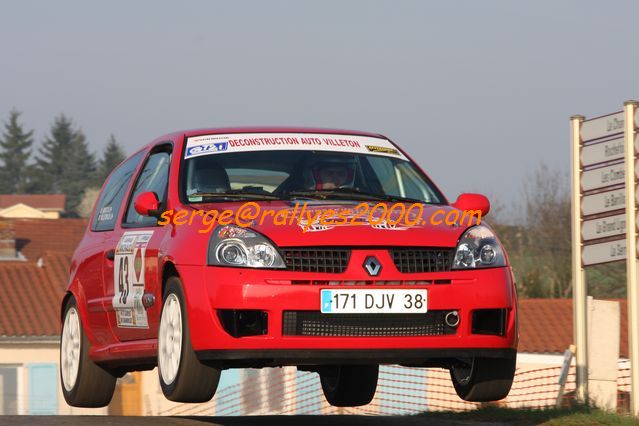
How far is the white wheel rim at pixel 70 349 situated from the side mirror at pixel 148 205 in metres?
2.04

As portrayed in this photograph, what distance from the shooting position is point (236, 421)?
35.6 ft

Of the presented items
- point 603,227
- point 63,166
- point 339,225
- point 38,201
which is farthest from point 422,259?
point 63,166

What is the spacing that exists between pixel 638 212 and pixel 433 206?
13.7 ft

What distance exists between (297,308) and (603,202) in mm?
6280

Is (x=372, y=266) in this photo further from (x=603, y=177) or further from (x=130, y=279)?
(x=603, y=177)

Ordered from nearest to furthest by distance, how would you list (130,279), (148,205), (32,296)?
(148,205)
(130,279)
(32,296)

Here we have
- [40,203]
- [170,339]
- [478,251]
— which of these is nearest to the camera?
[478,251]

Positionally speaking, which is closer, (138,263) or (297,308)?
(297,308)

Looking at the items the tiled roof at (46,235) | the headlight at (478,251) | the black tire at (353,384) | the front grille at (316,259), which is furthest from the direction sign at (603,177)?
the tiled roof at (46,235)

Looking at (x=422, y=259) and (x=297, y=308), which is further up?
(x=422, y=259)

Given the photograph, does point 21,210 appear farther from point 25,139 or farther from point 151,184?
point 151,184

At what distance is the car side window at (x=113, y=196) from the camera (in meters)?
10.4

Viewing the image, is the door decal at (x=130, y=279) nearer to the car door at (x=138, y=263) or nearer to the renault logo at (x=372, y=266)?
the car door at (x=138, y=263)

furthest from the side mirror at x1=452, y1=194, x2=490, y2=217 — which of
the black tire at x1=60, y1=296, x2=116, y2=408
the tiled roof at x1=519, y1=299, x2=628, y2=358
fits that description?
the tiled roof at x1=519, y1=299, x2=628, y2=358
